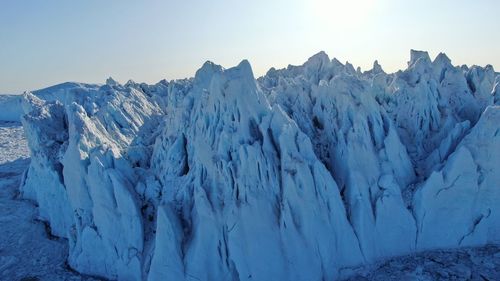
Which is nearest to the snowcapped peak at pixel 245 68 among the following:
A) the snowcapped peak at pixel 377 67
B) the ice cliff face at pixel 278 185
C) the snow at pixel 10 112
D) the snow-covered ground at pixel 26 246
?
the ice cliff face at pixel 278 185

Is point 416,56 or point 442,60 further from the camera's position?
point 416,56

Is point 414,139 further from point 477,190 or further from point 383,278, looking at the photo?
point 383,278

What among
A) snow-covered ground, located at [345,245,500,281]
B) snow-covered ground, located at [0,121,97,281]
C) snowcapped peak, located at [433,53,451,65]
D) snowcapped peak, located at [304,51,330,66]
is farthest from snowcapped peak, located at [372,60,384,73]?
snow-covered ground, located at [0,121,97,281]

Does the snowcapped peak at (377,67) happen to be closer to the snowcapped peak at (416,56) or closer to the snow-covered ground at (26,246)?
the snowcapped peak at (416,56)

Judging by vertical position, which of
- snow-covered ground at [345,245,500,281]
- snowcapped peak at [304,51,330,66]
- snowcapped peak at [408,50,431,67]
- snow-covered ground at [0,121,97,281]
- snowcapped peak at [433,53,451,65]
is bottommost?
snow-covered ground at [345,245,500,281]

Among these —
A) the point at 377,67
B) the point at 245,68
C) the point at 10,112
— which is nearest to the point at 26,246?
the point at 245,68

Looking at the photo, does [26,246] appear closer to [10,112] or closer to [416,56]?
[416,56]

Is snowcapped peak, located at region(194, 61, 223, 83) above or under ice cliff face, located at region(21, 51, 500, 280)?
above

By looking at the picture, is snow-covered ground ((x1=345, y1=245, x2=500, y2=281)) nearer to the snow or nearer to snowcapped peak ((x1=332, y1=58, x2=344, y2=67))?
snowcapped peak ((x1=332, y1=58, x2=344, y2=67))
